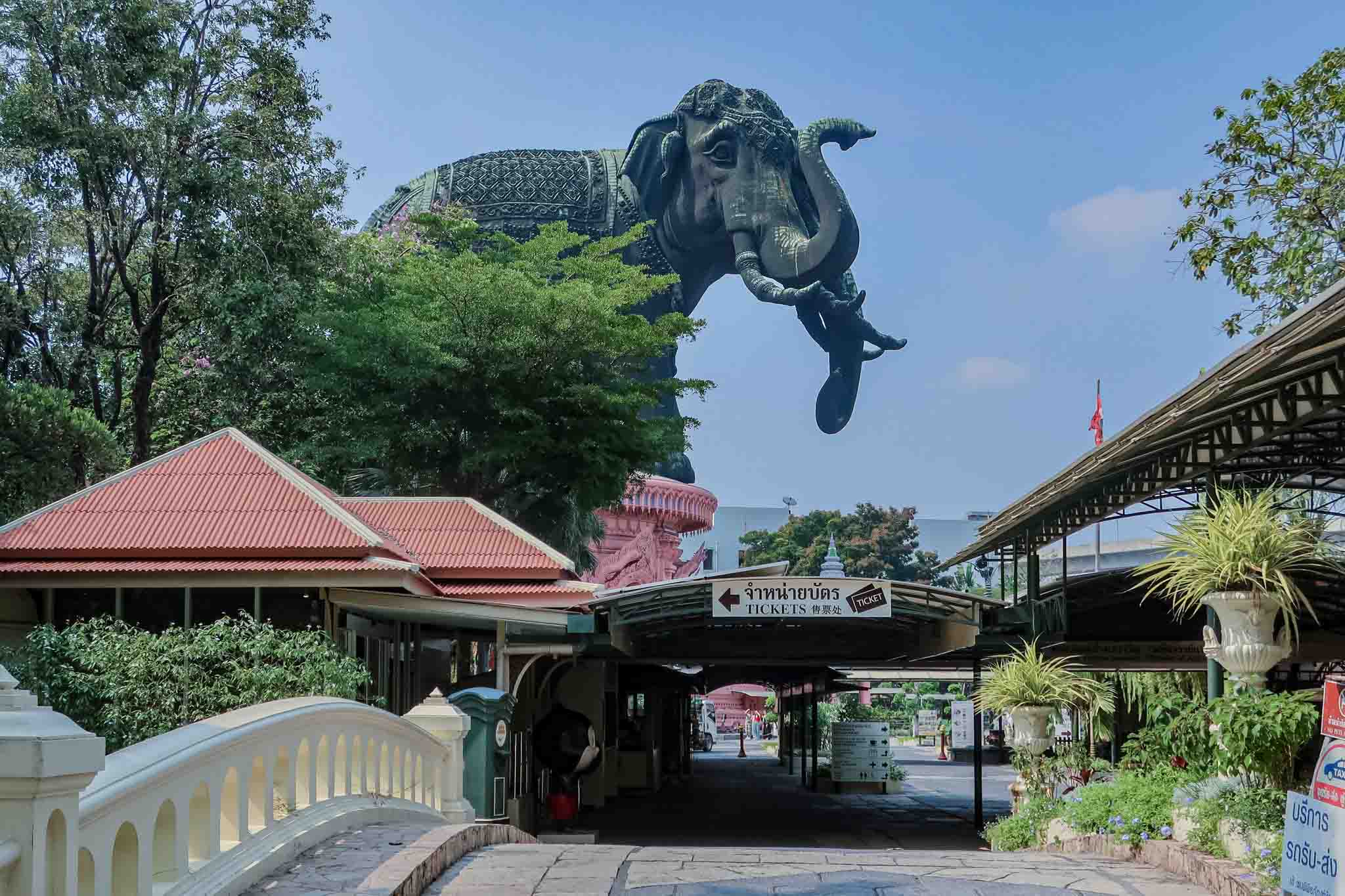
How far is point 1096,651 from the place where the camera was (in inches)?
926

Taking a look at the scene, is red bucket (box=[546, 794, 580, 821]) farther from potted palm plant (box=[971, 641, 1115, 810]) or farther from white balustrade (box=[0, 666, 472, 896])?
white balustrade (box=[0, 666, 472, 896])

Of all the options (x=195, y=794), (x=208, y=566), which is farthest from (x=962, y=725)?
(x=195, y=794)

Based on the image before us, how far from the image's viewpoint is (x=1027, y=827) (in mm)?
14484

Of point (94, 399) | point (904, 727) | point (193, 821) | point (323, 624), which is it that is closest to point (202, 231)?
point (94, 399)

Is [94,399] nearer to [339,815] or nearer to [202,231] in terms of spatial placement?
[202,231]

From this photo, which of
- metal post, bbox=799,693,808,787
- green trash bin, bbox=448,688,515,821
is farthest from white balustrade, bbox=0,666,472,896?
metal post, bbox=799,693,808,787

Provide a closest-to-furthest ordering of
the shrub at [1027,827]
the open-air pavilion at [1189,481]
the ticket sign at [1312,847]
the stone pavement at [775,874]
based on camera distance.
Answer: the ticket sign at [1312,847], the stone pavement at [775,874], the open-air pavilion at [1189,481], the shrub at [1027,827]

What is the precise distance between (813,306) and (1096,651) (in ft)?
79.1

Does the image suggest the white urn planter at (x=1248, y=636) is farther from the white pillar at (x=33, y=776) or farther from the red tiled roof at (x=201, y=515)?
the red tiled roof at (x=201, y=515)

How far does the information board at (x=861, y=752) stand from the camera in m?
34.2

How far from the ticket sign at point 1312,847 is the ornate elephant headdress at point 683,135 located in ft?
123

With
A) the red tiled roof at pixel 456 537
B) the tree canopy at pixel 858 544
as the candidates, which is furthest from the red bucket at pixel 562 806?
the tree canopy at pixel 858 544

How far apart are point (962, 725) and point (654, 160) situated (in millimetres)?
21566

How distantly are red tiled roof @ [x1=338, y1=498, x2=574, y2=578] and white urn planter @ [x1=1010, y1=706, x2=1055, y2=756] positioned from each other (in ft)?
21.8
